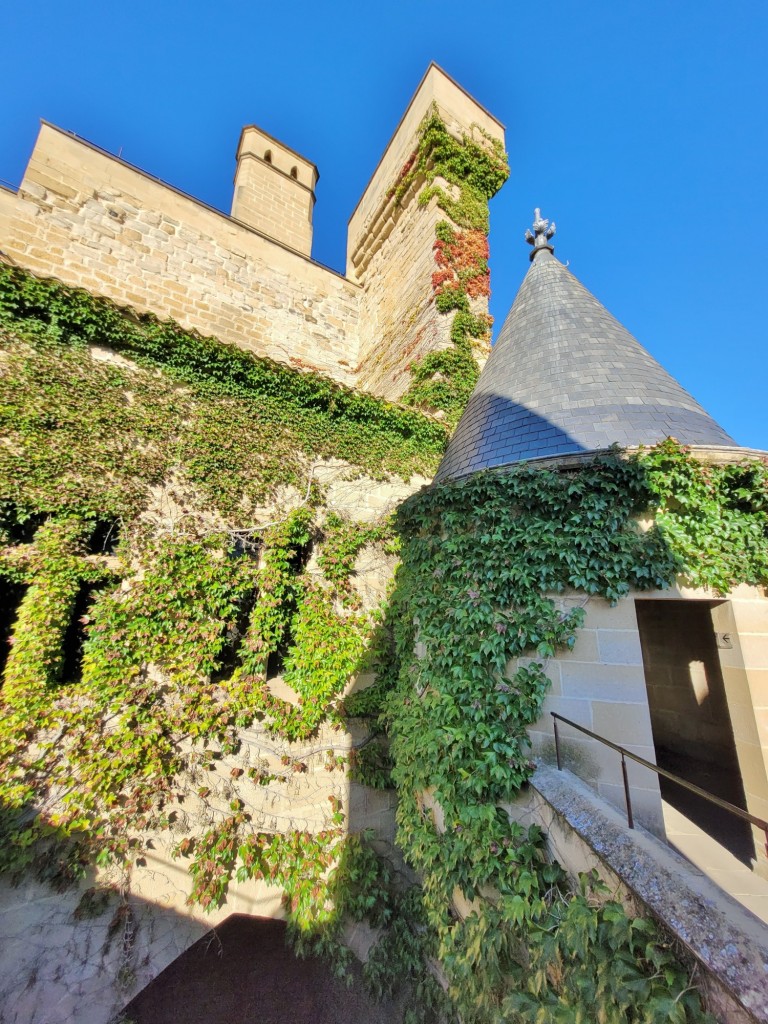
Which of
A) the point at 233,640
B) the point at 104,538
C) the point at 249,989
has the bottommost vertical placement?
the point at 249,989

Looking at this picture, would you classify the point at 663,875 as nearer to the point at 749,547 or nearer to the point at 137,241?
the point at 749,547

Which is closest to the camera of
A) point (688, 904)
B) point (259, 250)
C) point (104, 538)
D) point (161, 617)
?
point (688, 904)

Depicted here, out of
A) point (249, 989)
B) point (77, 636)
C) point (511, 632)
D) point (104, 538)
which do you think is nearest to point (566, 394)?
point (511, 632)

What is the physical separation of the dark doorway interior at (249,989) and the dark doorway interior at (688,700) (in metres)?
4.65

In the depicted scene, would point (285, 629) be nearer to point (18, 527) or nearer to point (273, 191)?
point (18, 527)

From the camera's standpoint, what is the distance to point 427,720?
4160 millimetres

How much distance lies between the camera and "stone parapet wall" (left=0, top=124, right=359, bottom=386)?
7.15 m

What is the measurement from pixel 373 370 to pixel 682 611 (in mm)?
7962

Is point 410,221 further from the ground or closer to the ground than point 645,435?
further from the ground

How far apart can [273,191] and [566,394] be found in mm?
11367

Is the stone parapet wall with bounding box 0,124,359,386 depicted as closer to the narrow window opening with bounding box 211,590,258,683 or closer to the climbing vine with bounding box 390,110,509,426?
the climbing vine with bounding box 390,110,509,426

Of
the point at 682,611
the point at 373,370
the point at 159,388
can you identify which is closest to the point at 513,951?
the point at 682,611

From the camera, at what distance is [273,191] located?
37.7 ft

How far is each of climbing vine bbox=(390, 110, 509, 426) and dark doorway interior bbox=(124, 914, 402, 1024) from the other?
800 centimetres
